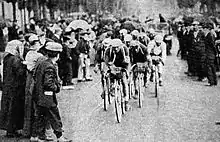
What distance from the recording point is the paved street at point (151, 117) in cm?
1069

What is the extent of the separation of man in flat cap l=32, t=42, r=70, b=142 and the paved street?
845mm

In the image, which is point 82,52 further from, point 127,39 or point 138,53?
point 138,53

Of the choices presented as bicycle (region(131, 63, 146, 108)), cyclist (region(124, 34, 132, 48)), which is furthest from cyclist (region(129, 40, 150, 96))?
cyclist (region(124, 34, 132, 48))

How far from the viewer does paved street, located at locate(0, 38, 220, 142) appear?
421 inches

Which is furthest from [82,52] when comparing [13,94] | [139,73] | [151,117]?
[13,94]

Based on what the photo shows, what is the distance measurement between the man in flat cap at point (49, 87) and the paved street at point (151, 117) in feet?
2.77

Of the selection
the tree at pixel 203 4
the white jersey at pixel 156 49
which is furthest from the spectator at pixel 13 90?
the tree at pixel 203 4

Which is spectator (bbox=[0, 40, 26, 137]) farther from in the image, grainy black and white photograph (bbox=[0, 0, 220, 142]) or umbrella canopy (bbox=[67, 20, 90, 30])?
umbrella canopy (bbox=[67, 20, 90, 30])

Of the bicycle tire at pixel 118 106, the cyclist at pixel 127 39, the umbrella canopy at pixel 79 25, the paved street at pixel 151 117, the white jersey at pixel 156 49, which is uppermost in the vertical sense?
the umbrella canopy at pixel 79 25

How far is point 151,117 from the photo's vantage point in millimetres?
12664

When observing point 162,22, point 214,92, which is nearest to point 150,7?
point 162,22

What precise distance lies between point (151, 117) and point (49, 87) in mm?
3644

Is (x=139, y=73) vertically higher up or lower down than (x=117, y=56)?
lower down

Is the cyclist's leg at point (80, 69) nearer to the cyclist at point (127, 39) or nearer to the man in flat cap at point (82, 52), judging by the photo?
the man in flat cap at point (82, 52)
